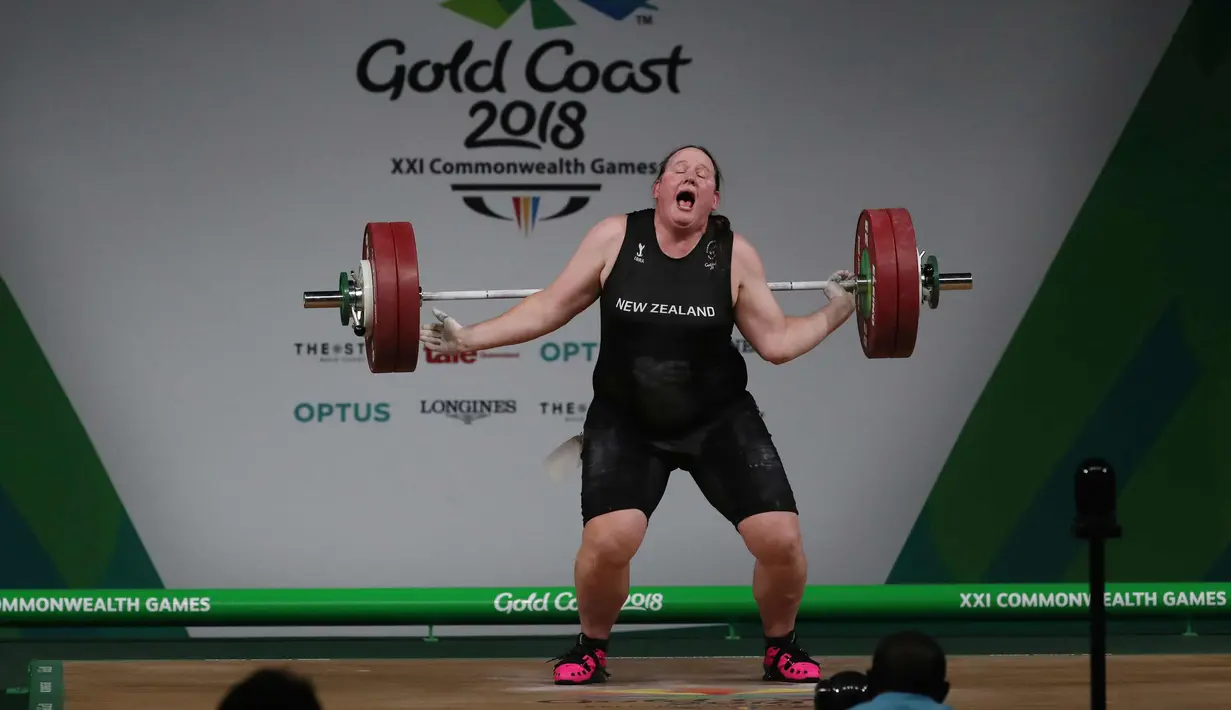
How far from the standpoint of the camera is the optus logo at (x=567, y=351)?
6.87 m

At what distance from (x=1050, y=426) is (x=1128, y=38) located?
153 centimetres

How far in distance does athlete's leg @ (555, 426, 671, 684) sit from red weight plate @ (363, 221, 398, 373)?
59cm

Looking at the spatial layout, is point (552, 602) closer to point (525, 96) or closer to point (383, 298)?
point (525, 96)

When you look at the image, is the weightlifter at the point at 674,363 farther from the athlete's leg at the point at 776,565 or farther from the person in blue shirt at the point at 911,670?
the person in blue shirt at the point at 911,670

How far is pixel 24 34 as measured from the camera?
674 cm

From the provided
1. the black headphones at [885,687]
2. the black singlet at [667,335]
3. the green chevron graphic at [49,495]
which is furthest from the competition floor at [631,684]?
the green chevron graphic at [49,495]

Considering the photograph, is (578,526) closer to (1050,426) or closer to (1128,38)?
(1050,426)

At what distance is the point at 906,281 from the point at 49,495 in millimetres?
3657

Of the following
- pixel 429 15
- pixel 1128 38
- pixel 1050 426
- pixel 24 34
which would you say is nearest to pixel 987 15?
pixel 1128 38

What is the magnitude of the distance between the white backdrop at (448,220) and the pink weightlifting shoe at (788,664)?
196 centimetres

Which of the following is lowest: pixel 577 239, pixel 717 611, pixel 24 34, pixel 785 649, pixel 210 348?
pixel 785 649

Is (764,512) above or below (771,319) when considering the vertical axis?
below

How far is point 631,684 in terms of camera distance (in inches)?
193

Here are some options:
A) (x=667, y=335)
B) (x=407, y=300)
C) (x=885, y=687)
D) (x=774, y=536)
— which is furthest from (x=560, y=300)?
(x=885, y=687)
